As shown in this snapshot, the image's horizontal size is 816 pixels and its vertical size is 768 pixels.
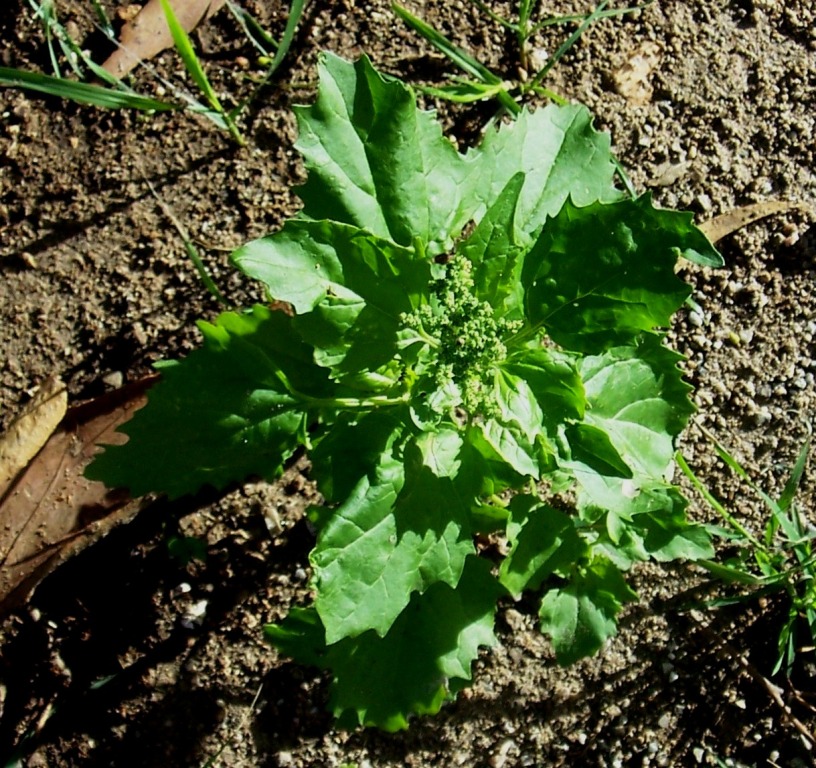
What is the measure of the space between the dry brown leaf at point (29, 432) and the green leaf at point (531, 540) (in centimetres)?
159

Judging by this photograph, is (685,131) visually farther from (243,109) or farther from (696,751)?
(696,751)

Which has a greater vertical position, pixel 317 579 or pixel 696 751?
pixel 317 579

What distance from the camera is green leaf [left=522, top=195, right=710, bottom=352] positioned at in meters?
2.24

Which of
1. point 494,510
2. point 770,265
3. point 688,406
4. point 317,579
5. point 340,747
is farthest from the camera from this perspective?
point 770,265

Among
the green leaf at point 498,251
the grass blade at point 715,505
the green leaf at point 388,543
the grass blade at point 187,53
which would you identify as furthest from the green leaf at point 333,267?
the grass blade at point 715,505

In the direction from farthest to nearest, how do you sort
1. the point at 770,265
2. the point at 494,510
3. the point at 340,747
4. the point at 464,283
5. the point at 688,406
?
the point at 770,265
the point at 340,747
the point at 494,510
the point at 688,406
the point at 464,283

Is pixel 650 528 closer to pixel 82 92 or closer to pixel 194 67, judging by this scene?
pixel 194 67

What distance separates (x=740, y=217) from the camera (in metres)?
3.48

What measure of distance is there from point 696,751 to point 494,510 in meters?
1.24

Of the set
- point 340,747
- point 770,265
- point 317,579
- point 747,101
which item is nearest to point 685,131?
point 747,101

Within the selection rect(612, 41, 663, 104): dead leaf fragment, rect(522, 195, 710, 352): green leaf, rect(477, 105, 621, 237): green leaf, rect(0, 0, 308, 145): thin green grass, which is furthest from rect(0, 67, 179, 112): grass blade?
rect(612, 41, 663, 104): dead leaf fragment

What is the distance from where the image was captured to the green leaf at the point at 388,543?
241cm

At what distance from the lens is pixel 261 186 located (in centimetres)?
342

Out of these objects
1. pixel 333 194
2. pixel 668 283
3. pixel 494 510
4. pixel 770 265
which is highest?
pixel 333 194
